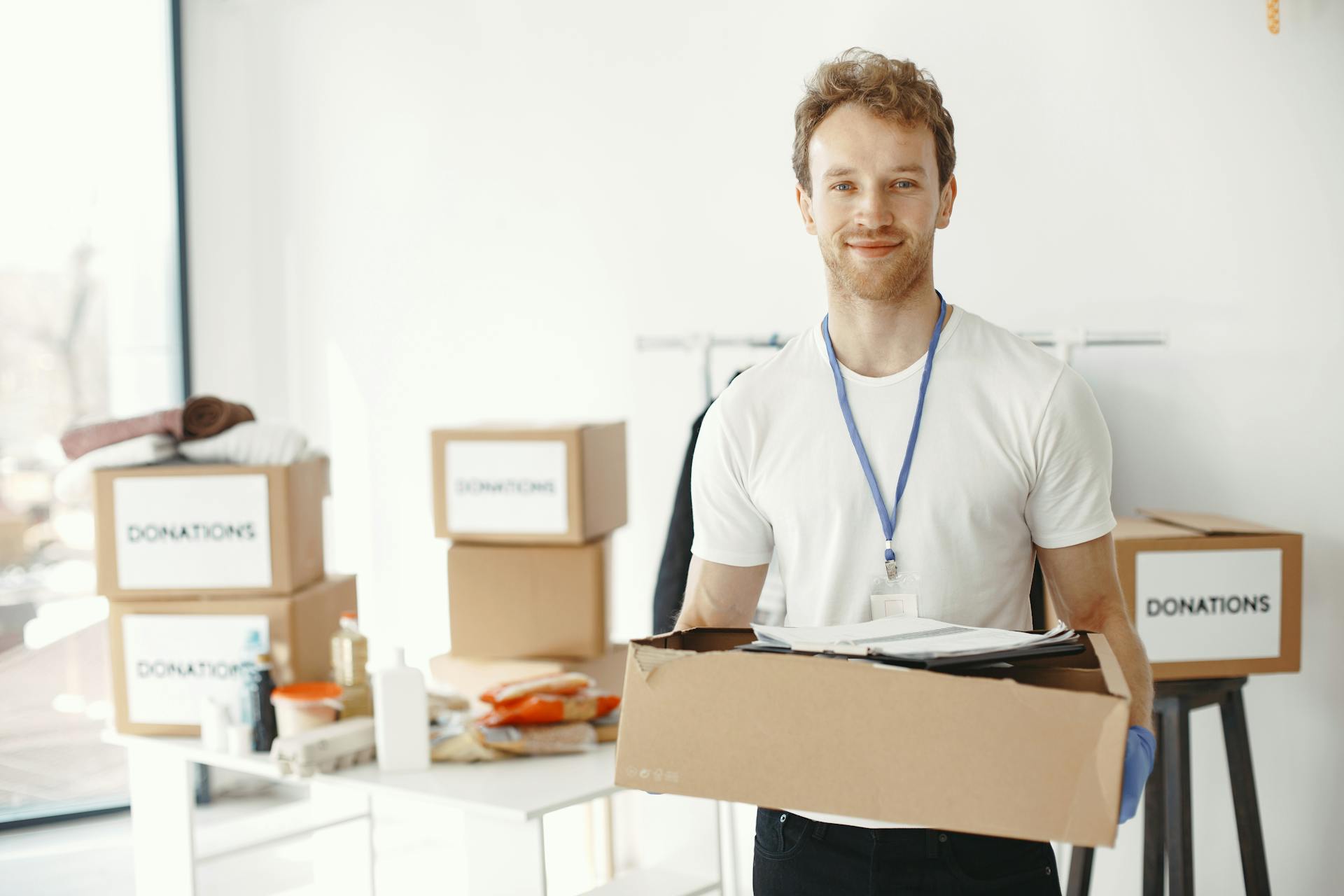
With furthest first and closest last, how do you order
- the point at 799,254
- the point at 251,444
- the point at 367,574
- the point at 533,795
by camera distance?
the point at 367,574, the point at 799,254, the point at 251,444, the point at 533,795

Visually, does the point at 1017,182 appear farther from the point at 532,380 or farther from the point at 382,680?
the point at 382,680

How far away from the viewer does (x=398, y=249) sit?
12.7ft

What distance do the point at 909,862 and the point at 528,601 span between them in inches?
57.3

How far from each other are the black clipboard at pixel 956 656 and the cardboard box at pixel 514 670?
1539mm

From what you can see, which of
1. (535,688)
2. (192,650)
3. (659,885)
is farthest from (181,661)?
(659,885)

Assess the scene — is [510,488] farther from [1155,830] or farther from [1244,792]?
[1244,792]

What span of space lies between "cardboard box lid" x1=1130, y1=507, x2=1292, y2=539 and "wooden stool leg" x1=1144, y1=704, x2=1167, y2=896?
0.37 meters

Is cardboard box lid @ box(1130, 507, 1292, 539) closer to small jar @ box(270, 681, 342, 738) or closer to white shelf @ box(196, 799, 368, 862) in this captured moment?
small jar @ box(270, 681, 342, 738)

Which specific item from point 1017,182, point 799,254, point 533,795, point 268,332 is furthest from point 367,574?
point 1017,182

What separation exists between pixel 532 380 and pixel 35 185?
5.60 feet

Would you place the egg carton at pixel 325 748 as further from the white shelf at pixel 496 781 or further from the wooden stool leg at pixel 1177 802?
the wooden stool leg at pixel 1177 802

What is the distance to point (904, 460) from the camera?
1.32 metres

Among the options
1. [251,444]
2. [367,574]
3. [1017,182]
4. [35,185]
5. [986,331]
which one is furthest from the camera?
[367,574]

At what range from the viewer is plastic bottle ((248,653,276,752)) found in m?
2.33
